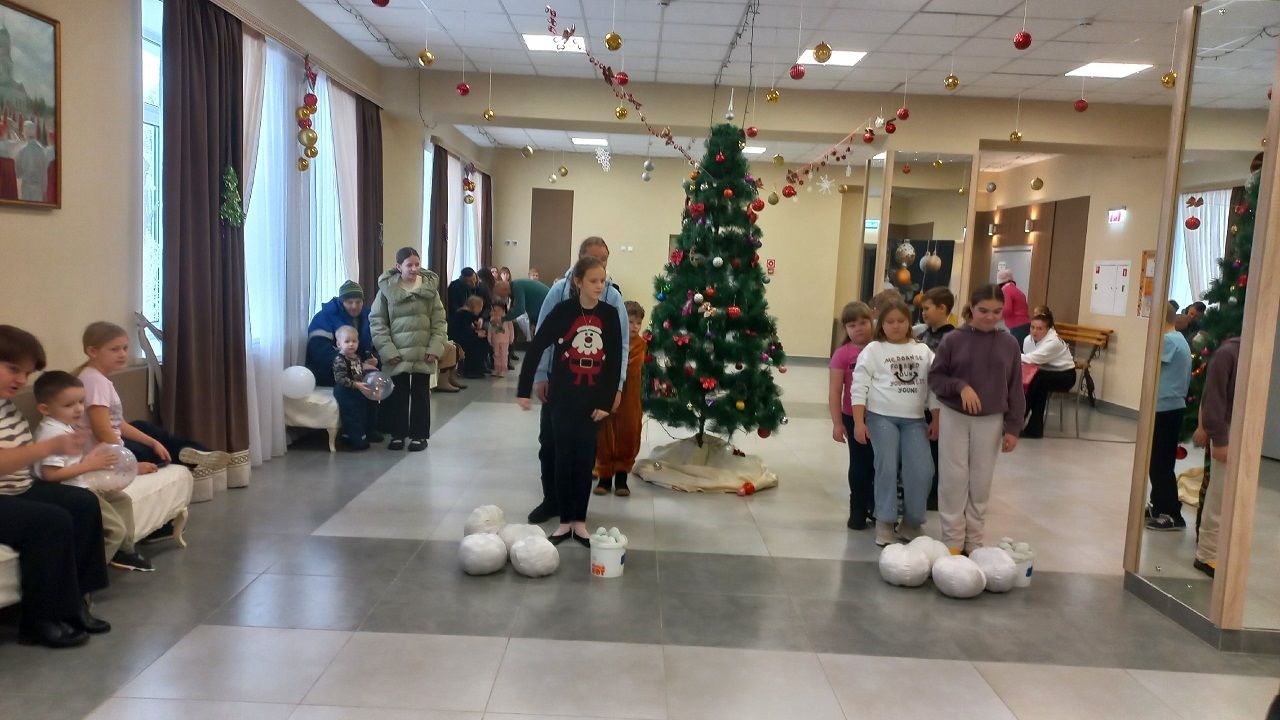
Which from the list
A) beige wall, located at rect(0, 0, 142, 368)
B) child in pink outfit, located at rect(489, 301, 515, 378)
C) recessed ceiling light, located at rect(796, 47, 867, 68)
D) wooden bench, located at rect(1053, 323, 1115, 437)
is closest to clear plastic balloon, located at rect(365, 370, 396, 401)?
beige wall, located at rect(0, 0, 142, 368)

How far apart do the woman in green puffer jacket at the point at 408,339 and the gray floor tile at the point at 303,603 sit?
2799 mm

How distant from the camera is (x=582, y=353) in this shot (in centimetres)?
413

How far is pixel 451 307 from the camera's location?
1084 cm

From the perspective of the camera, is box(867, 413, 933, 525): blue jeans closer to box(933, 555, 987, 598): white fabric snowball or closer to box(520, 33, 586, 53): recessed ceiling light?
box(933, 555, 987, 598): white fabric snowball

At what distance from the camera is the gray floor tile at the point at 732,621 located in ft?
10.6

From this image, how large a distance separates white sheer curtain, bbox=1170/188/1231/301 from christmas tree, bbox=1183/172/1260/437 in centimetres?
3

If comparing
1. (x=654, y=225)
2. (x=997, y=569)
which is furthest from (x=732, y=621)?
(x=654, y=225)

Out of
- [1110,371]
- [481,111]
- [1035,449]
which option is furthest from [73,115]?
[1110,371]

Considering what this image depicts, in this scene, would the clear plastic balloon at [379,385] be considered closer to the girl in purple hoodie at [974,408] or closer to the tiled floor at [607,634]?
the tiled floor at [607,634]

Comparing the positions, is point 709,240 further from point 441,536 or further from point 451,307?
point 451,307

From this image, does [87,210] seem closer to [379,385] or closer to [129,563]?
[129,563]

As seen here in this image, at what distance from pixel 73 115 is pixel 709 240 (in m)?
3.60

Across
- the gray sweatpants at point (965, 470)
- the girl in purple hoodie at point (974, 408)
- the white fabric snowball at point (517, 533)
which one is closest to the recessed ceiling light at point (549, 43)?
the girl in purple hoodie at point (974, 408)

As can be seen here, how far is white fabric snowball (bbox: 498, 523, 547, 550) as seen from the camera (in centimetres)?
391
